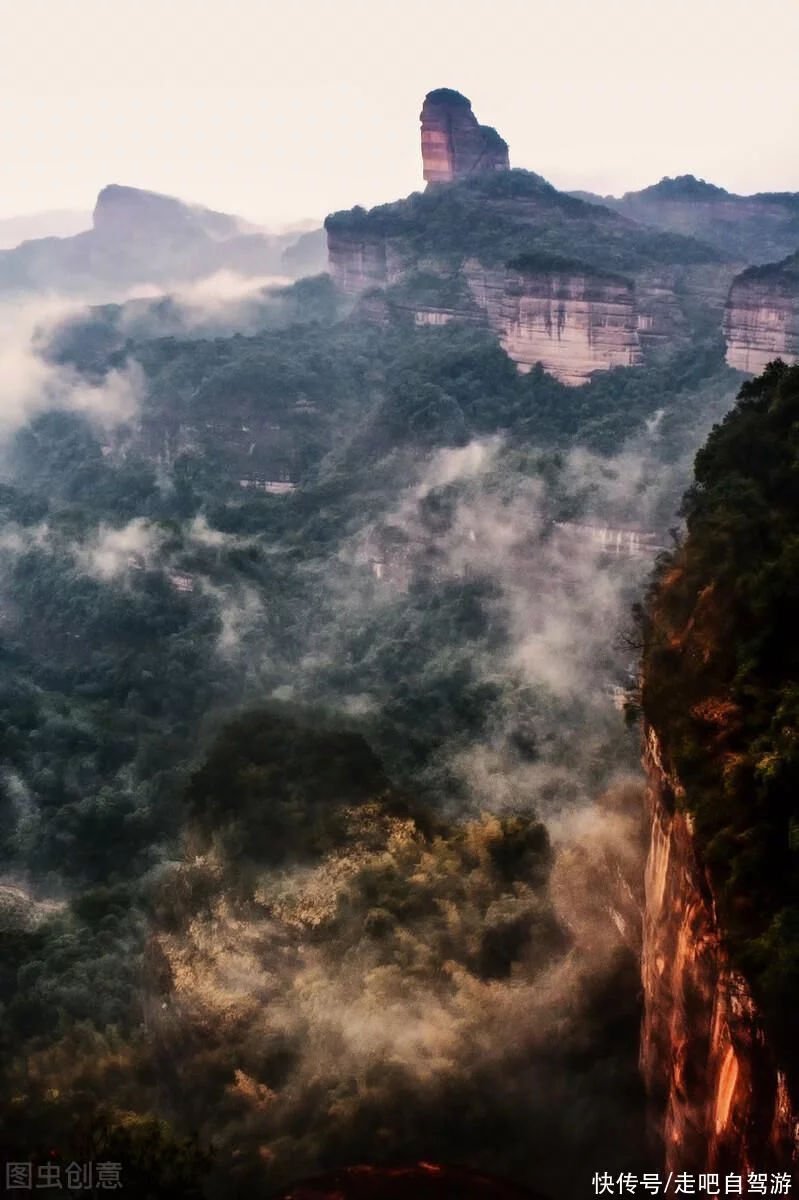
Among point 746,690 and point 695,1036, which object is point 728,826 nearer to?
point 746,690

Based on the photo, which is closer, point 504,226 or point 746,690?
point 746,690

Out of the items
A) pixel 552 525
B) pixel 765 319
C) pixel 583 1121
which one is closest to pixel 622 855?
pixel 583 1121

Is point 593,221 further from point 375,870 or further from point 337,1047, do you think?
point 337,1047

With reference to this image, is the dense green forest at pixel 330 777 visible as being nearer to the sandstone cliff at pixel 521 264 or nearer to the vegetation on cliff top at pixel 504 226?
the sandstone cliff at pixel 521 264

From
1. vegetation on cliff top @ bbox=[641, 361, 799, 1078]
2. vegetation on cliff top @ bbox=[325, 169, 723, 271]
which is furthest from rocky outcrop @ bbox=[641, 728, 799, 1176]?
vegetation on cliff top @ bbox=[325, 169, 723, 271]

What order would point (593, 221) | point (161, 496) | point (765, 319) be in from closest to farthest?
point (765, 319), point (161, 496), point (593, 221)

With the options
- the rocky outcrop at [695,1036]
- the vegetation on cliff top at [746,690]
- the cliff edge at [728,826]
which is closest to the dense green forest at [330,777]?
the rocky outcrop at [695,1036]

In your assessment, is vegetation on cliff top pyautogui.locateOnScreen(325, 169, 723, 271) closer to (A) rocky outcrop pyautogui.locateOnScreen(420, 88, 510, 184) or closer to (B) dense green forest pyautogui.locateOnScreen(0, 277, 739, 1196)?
(A) rocky outcrop pyautogui.locateOnScreen(420, 88, 510, 184)

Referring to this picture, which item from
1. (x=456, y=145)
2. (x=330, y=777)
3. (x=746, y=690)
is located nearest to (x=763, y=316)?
(x=330, y=777)
